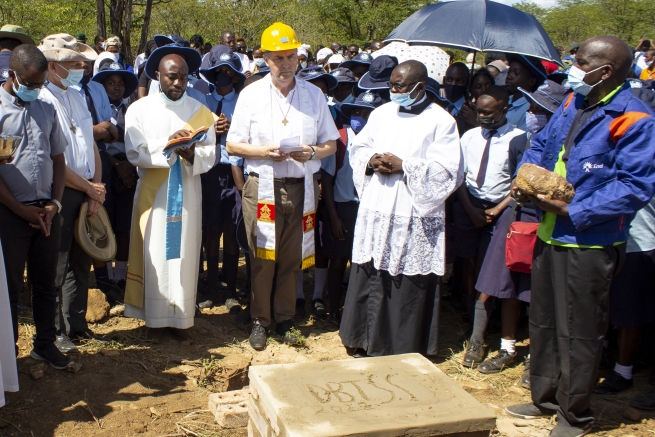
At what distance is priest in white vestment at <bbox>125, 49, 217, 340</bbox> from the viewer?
5.02 metres

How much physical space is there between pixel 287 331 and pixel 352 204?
1244mm

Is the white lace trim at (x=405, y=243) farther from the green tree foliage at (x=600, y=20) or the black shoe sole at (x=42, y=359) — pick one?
the green tree foliage at (x=600, y=20)

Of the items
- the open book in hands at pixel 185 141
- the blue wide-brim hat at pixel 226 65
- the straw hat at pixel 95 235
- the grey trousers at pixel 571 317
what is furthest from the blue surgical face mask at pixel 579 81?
the blue wide-brim hat at pixel 226 65

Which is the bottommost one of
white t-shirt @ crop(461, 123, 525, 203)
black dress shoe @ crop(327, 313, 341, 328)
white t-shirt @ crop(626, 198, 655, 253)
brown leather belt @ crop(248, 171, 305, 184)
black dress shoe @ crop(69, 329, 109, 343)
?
black dress shoe @ crop(327, 313, 341, 328)

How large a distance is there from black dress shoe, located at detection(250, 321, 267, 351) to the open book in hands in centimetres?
159

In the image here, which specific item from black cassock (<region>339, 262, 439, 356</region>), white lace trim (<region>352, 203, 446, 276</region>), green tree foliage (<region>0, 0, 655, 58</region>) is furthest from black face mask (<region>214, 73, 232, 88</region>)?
green tree foliage (<region>0, 0, 655, 58</region>)

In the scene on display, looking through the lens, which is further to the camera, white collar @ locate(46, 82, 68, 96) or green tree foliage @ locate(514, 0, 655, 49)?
green tree foliage @ locate(514, 0, 655, 49)

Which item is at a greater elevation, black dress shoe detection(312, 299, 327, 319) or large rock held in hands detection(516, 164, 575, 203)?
large rock held in hands detection(516, 164, 575, 203)

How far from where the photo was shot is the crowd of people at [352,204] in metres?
3.74

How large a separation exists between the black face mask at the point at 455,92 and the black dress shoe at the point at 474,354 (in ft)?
8.90

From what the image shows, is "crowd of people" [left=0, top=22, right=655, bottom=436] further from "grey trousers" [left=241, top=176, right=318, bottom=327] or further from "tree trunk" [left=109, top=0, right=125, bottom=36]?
"tree trunk" [left=109, top=0, right=125, bottom=36]

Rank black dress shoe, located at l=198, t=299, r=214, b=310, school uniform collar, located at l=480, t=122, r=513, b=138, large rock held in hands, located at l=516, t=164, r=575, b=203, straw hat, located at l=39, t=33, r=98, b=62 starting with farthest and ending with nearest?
1. black dress shoe, located at l=198, t=299, r=214, b=310
2. school uniform collar, located at l=480, t=122, r=513, b=138
3. straw hat, located at l=39, t=33, r=98, b=62
4. large rock held in hands, located at l=516, t=164, r=575, b=203

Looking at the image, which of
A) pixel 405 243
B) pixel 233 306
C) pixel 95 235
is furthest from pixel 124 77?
pixel 405 243

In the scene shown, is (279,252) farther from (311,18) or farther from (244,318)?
(311,18)
